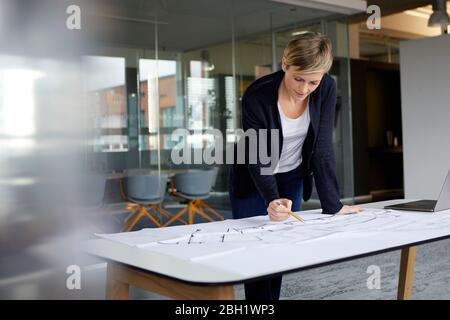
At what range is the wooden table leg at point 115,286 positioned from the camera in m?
1.71

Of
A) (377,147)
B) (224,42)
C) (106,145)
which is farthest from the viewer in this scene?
(377,147)

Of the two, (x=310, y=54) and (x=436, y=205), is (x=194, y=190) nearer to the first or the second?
(x=436, y=205)

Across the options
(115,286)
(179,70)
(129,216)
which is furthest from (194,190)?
(115,286)

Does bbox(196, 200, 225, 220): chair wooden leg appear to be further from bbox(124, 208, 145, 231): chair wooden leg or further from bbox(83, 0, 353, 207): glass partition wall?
bbox(124, 208, 145, 231): chair wooden leg

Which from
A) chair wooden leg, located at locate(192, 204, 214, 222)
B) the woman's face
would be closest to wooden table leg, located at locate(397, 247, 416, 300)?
the woman's face

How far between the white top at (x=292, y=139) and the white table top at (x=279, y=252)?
51 cm

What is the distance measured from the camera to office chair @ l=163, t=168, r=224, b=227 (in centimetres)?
550

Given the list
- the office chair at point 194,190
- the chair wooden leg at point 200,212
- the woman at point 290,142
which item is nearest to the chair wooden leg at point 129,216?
the office chair at point 194,190

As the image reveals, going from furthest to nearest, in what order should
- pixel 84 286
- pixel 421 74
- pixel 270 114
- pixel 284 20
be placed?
1. pixel 421 74
2. pixel 284 20
3. pixel 84 286
4. pixel 270 114

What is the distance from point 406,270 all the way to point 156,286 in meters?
1.76

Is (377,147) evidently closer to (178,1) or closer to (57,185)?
(178,1)

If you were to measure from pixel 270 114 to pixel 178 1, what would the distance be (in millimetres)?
3421

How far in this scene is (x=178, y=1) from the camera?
5535 mm
